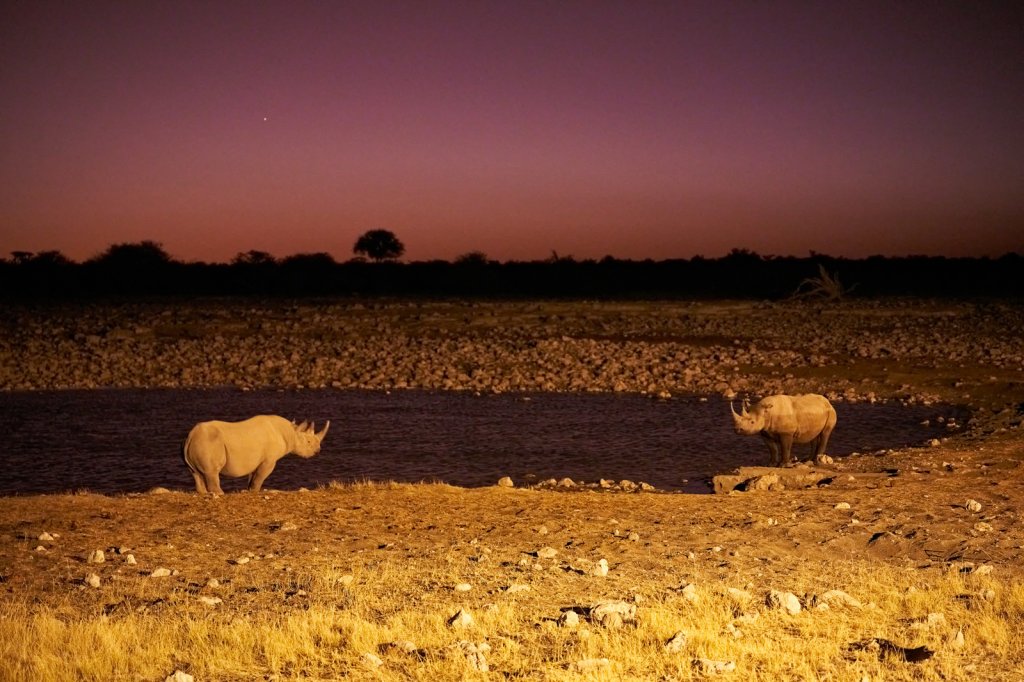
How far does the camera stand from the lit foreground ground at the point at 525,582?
17.6ft

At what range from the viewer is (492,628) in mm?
5902

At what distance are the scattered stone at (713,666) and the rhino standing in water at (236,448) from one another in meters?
7.04

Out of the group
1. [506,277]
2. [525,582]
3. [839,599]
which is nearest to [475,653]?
[525,582]

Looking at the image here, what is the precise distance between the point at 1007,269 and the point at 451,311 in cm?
4976

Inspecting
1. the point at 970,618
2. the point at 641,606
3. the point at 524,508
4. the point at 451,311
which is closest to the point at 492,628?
the point at 641,606

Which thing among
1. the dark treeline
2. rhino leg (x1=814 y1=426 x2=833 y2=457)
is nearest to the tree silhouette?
the dark treeline

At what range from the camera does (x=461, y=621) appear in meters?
5.89

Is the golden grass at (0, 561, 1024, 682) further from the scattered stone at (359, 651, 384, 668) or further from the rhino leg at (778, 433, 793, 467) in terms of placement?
the rhino leg at (778, 433, 793, 467)

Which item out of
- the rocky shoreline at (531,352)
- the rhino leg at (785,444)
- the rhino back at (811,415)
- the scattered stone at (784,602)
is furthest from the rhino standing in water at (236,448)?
the rocky shoreline at (531,352)

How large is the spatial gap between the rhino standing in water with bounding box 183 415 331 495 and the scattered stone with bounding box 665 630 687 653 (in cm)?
676

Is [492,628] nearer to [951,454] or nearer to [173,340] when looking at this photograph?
[951,454]

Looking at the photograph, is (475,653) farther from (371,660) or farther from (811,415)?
(811,415)

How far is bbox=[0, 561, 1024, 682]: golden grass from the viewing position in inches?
206

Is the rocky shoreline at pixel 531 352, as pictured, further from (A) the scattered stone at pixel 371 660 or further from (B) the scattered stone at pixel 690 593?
(A) the scattered stone at pixel 371 660
